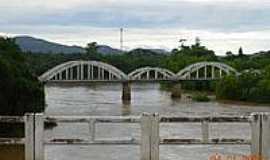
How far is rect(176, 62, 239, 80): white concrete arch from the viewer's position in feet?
350

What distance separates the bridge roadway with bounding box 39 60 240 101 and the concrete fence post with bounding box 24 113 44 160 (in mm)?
84448

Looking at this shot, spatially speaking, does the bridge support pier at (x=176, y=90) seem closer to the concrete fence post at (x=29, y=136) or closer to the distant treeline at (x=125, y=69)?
the distant treeline at (x=125, y=69)

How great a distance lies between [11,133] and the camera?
3697 cm

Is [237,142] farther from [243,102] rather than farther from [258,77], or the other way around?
[258,77]

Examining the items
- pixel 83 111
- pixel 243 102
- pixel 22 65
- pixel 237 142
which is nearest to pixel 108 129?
pixel 22 65

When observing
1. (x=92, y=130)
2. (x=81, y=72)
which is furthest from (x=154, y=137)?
(x=81, y=72)

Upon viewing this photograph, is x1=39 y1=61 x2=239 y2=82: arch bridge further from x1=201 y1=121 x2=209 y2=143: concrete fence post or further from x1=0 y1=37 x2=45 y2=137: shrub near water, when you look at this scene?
x1=201 y1=121 x2=209 y2=143: concrete fence post

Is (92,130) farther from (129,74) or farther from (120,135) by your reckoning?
(129,74)

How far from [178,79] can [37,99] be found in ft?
190

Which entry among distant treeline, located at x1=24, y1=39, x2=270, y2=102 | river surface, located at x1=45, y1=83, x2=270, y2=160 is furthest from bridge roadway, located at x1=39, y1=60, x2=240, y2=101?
river surface, located at x1=45, y1=83, x2=270, y2=160

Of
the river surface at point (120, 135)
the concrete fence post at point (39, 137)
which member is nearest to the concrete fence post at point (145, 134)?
the concrete fence post at point (39, 137)

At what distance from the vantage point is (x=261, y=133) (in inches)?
395

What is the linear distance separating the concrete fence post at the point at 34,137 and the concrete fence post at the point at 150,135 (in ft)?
4.60

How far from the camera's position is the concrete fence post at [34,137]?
391 inches
